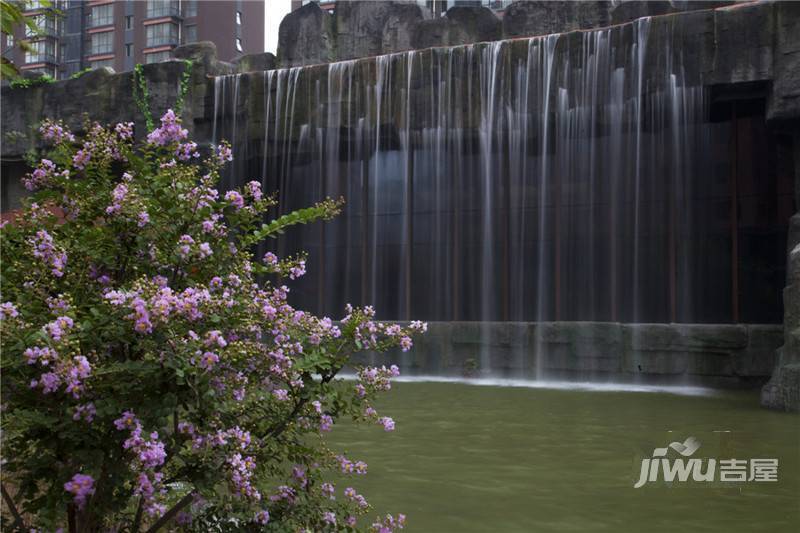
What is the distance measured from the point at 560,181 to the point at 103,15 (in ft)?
195

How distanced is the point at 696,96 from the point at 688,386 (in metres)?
4.56

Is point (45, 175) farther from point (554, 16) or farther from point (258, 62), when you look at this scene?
point (258, 62)

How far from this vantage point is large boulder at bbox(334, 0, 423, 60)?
19438 mm

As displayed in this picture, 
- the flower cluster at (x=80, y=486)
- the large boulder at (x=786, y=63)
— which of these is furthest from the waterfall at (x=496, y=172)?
the flower cluster at (x=80, y=486)

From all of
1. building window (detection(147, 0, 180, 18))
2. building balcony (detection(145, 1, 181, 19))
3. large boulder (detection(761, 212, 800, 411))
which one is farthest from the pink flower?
building window (detection(147, 0, 180, 18))

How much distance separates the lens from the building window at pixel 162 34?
6247cm

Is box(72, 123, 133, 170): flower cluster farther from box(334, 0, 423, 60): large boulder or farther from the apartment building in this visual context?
the apartment building

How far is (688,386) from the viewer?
13070 mm

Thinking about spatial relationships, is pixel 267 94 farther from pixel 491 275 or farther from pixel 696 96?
pixel 696 96

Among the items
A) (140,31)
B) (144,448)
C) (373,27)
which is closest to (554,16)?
(373,27)

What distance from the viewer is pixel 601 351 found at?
13664 mm

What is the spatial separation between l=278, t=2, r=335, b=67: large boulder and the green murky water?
35.5ft

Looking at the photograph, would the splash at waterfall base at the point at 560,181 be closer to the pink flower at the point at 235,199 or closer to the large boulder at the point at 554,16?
the large boulder at the point at 554,16

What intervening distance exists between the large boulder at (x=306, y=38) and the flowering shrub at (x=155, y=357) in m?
16.9
